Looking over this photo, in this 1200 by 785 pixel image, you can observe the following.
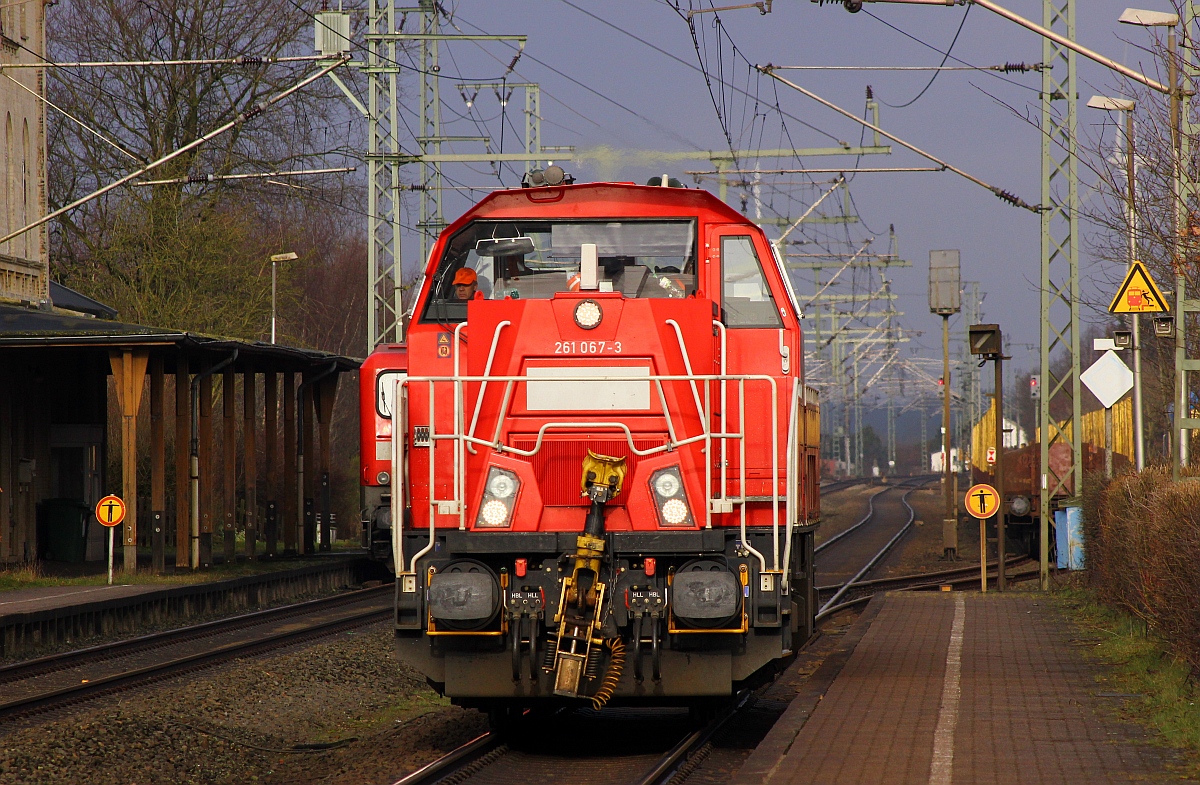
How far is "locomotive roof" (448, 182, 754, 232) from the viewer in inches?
358

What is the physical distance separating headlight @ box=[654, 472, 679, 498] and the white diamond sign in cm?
1147

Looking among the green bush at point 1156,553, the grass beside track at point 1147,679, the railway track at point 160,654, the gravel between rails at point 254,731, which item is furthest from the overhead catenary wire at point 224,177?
the grass beside track at point 1147,679

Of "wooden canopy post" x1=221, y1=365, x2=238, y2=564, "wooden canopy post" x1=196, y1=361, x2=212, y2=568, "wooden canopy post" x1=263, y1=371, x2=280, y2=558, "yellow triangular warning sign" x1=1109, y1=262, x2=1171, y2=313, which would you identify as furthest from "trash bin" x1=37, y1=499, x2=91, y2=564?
"yellow triangular warning sign" x1=1109, y1=262, x2=1171, y2=313

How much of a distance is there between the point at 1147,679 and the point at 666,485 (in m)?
4.72

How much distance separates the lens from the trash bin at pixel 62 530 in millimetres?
26000

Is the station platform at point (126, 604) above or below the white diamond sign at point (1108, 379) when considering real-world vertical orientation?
below

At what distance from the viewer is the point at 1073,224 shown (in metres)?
19.6

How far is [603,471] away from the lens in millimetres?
8242

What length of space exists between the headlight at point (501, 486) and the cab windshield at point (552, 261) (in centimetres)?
120

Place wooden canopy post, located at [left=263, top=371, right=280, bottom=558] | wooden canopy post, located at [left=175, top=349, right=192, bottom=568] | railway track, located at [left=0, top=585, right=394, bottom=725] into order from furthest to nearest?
1. wooden canopy post, located at [left=263, top=371, right=280, bottom=558]
2. wooden canopy post, located at [left=175, top=349, right=192, bottom=568]
3. railway track, located at [left=0, top=585, right=394, bottom=725]

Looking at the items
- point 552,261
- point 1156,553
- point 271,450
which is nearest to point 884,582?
point 271,450

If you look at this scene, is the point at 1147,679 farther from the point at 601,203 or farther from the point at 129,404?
the point at 129,404

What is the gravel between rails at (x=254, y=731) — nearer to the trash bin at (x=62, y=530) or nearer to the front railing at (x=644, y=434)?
the front railing at (x=644, y=434)

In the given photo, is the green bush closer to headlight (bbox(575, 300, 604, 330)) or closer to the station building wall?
headlight (bbox(575, 300, 604, 330))
